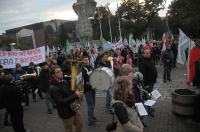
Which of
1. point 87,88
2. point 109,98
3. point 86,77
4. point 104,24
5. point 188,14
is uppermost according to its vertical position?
point 104,24

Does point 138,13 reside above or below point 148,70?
above

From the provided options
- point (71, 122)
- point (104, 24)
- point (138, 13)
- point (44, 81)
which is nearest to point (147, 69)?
point (71, 122)

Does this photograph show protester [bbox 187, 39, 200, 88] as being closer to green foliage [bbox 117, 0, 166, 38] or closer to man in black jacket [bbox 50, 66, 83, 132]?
man in black jacket [bbox 50, 66, 83, 132]

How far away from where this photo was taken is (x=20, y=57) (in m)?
14.6

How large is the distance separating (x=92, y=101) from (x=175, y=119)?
2365 millimetres

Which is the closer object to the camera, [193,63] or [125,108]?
[125,108]

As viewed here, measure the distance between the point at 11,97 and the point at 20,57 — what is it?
6.49 metres

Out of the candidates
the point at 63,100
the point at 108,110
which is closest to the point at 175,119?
the point at 108,110

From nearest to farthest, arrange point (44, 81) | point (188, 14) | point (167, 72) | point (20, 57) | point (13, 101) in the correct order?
point (13, 101) < point (44, 81) < point (20, 57) < point (167, 72) < point (188, 14)

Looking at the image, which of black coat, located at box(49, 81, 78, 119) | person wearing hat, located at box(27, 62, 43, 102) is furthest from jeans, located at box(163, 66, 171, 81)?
Answer: black coat, located at box(49, 81, 78, 119)

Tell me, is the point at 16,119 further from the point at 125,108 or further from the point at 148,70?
the point at 125,108

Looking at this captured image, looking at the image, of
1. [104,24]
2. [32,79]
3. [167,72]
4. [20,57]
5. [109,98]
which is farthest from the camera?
[104,24]

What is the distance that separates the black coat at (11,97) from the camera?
838 centimetres

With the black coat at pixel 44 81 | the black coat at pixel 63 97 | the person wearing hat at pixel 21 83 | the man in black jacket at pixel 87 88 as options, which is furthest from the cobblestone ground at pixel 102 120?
the black coat at pixel 63 97
